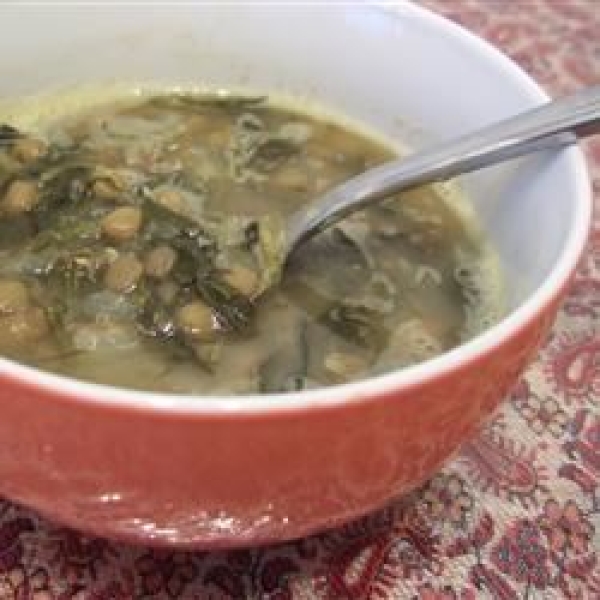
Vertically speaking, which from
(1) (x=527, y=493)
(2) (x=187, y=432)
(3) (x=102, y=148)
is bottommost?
(1) (x=527, y=493)

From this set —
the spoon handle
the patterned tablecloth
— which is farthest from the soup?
the patterned tablecloth

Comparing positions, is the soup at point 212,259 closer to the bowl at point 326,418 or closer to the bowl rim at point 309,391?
the bowl at point 326,418

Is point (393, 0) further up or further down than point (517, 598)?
further up

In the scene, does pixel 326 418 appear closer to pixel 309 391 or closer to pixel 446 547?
pixel 309 391

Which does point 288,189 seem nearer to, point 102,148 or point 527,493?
point 102,148

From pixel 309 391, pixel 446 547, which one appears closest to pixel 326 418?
pixel 309 391

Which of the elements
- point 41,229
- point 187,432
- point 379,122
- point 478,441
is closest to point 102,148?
point 41,229
